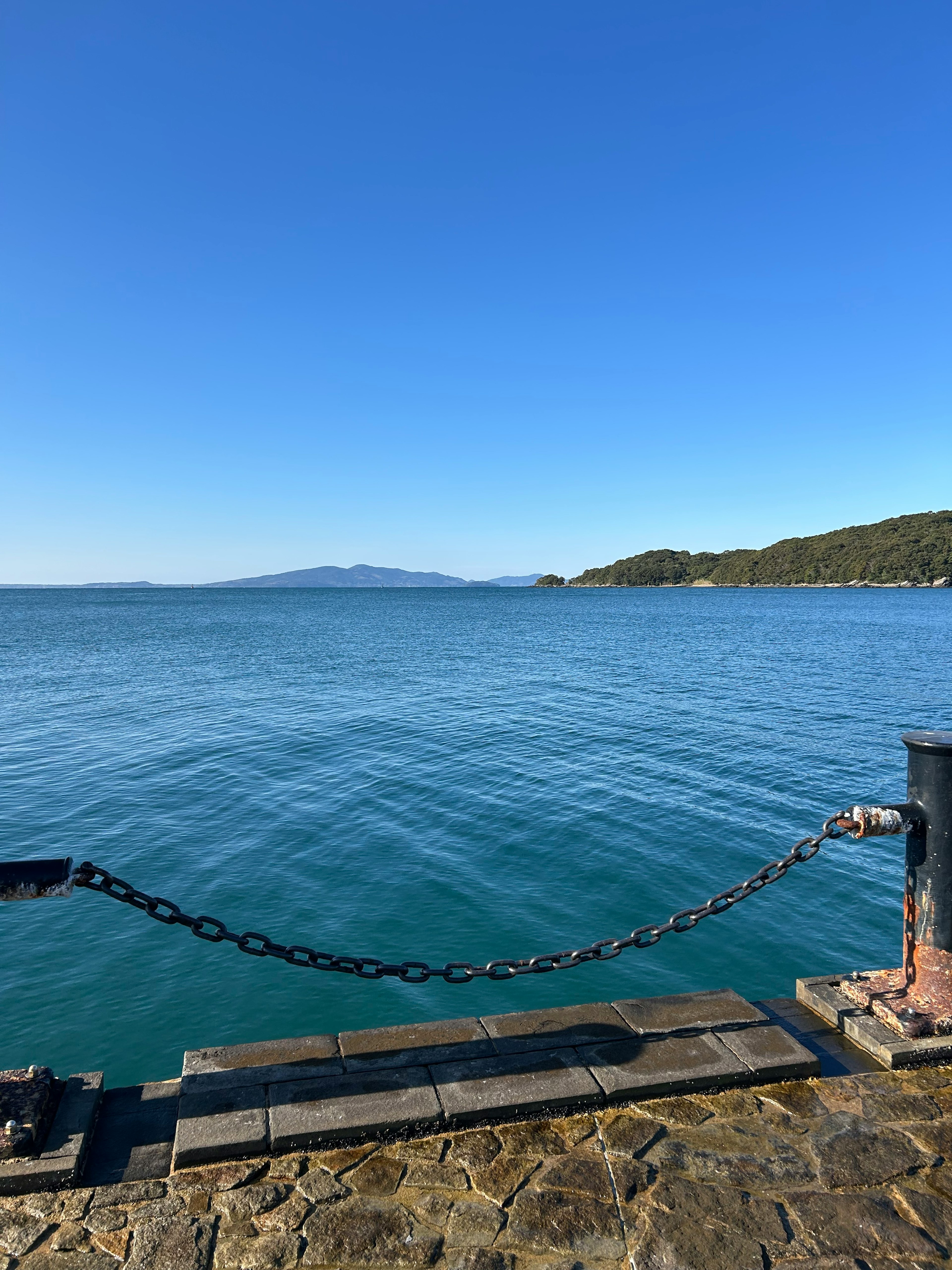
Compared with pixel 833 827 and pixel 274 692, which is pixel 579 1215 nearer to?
pixel 833 827

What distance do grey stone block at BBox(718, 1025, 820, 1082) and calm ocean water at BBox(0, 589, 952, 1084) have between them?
4.97m

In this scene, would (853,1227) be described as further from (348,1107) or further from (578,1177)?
(348,1107)

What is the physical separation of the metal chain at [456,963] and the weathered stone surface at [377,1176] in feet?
2.79

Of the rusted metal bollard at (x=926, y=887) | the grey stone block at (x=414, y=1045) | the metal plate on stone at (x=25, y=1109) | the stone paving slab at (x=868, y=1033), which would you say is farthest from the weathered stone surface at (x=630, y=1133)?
the metal plate on stone at (x=25, y=1109)

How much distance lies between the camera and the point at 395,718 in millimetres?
24516

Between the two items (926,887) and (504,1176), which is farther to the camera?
(926,887)

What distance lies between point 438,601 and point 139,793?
162678 millimetres

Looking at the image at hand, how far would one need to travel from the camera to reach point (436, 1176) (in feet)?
11.1

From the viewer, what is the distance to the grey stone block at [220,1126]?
346cm

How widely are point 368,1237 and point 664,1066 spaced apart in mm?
1831

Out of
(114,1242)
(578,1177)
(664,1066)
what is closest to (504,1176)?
(578,1177)

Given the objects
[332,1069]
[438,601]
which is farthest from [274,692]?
[438,601]

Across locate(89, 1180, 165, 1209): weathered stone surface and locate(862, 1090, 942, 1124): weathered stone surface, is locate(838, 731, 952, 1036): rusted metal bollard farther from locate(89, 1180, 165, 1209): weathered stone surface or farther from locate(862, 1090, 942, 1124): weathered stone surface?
locate(89, 1180, 165, 1209): weathered stone surface

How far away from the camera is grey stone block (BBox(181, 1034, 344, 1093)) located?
400 cm
